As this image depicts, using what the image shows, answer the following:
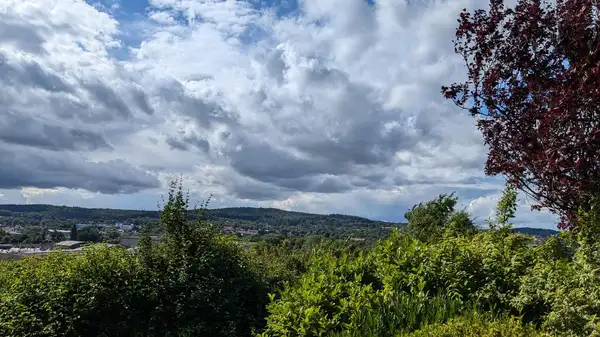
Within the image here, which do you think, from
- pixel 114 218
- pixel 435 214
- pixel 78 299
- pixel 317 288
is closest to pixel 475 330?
pixel 317 288

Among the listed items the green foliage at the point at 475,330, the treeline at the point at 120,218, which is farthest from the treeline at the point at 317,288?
the treeline at the point at 120,218

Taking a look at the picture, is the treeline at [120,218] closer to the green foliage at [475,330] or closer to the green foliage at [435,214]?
the green foliage at [435,214]

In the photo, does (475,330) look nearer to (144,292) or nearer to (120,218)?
(144,292)

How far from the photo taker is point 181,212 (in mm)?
9031

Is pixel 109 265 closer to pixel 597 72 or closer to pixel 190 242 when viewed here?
pixel 190 242

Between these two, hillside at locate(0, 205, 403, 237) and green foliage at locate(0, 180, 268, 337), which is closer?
green foliage at locate(0, 180, 268, 337)

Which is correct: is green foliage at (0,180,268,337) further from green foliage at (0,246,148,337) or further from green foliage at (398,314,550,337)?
green foliage at (398,314,550,337)

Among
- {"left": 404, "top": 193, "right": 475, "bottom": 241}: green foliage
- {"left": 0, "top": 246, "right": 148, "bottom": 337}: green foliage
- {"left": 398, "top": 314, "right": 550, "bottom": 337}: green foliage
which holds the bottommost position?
{"left": 0, "top": 246, "right": 148, "bottom": 337}: green foliage

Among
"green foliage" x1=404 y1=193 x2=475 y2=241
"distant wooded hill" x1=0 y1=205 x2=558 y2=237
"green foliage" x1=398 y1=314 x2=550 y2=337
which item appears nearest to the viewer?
"green foliage" x1=398 y1=314 x2=550 y2=337

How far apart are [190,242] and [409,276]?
14.4ft

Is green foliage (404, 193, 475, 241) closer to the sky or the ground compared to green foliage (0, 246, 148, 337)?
closer to the sky

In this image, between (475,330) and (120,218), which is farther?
(120,218)

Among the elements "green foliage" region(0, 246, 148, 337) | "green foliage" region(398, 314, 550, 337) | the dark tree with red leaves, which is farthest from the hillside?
"green foliage" region(398, 314, 550, 337)

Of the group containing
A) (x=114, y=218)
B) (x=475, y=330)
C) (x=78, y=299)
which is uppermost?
(x=114, y=218)
